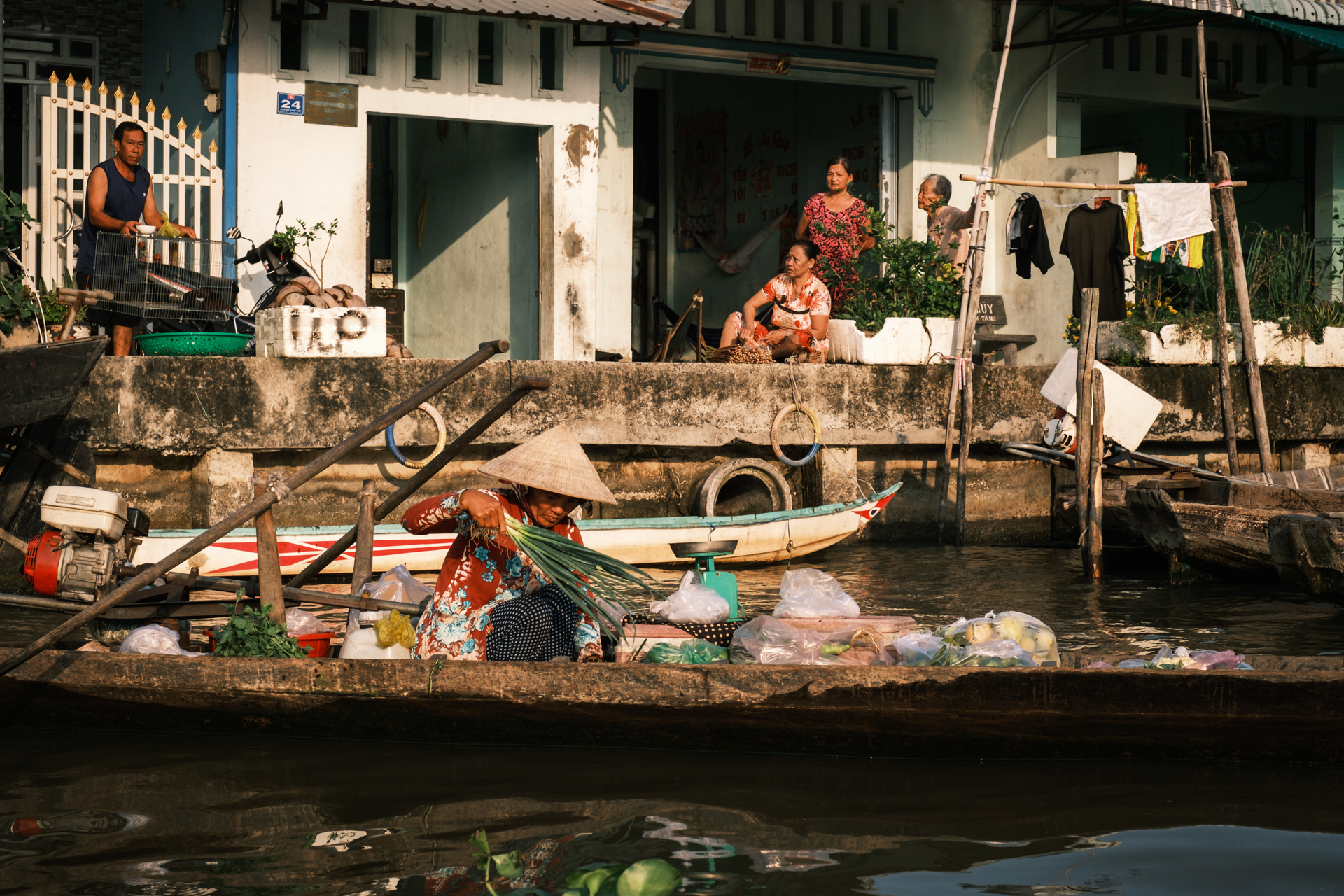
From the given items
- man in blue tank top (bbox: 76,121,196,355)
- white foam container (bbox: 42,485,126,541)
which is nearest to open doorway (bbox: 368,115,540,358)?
man in blue tank top (bbox: 76,121,196,355)

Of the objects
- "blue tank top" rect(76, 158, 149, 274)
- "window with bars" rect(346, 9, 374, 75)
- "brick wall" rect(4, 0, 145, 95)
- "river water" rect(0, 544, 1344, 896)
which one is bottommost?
"river water" rect(0, 544, 1344, 896)

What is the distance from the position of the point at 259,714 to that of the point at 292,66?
6334 millimetres

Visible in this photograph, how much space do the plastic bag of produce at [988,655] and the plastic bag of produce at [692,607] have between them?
1100 millimetres

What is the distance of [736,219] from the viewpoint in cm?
1423

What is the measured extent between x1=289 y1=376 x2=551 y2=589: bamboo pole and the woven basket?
14.1ft

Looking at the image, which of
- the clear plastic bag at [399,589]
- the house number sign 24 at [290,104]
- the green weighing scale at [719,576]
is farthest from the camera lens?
the house number sign 24 at [290,104]

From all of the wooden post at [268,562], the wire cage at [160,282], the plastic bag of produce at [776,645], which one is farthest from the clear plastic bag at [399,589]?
the wire cage at [160,282]

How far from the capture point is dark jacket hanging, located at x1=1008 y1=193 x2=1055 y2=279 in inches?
444

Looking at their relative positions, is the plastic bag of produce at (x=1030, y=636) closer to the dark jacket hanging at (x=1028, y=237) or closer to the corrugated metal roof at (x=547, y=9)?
the corrugated metal roof at (x=547, y=9)

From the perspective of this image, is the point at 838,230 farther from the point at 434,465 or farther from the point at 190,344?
the point at 434,465

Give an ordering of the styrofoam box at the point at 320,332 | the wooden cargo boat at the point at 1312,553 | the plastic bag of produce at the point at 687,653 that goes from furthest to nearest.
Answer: the styrofoam box at the point at 320,332, the wooden cargo boat at the point at 1312,553, the plastic bag of produce at the point at 687,653

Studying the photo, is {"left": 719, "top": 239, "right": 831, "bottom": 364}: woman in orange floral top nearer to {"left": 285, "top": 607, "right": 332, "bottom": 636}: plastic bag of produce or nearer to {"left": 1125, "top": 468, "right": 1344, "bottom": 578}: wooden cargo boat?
{"left": 1125, "top": 468, "right": 1344, "bottom": 578}: wooden cargo boat

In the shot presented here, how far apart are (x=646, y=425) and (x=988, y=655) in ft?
16.0

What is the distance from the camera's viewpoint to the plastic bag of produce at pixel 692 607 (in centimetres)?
576
